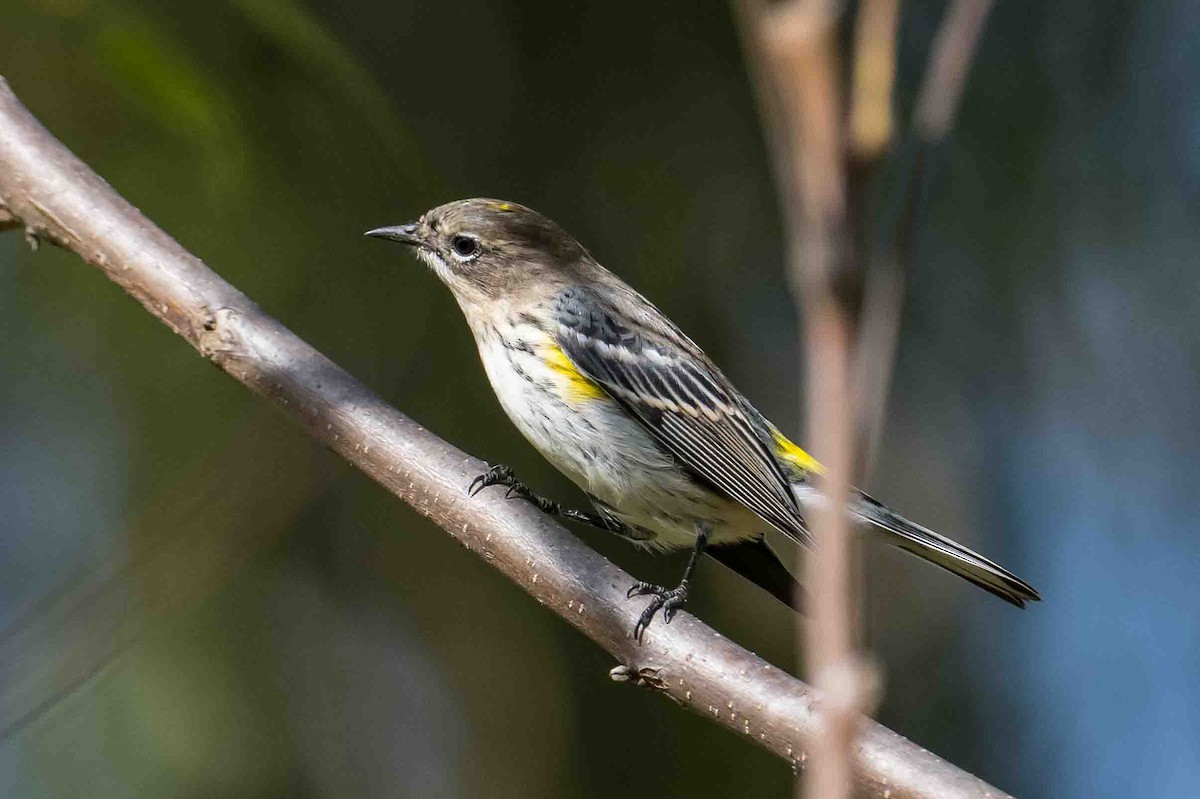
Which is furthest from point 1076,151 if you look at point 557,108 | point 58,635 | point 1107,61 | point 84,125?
point 58,635

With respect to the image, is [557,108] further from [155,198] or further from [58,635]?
[58,635]

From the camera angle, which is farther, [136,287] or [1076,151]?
[1076,151]

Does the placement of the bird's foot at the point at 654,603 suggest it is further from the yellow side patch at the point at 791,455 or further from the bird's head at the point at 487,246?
the bird's head at the point at 487,246

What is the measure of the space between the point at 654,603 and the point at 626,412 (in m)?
1.30

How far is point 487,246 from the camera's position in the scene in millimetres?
4012

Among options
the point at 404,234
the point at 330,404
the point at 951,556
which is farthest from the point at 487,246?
the point at 951,556

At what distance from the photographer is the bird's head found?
3971mm

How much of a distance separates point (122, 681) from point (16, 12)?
9.88 ft

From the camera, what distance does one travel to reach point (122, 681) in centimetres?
530

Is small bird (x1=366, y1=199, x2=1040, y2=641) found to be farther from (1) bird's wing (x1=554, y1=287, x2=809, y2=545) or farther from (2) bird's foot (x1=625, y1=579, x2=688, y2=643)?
(2) bird's foot (x1=625, y1=579, x2=688, y2=643)

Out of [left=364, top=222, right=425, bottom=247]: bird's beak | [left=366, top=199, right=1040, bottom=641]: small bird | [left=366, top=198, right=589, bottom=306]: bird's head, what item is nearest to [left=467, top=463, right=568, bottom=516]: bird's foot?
[left=366, top=199, right=1040, bottom=641]: small bird

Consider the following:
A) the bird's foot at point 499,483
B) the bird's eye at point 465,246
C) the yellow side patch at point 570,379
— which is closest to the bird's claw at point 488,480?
the bird's foot at point 499,483

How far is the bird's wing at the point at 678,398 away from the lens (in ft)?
11.5

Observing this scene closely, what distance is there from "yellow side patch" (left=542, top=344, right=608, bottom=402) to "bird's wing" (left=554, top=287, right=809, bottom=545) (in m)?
0.02
